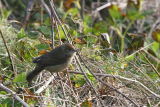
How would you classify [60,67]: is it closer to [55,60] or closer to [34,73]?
[55,60]

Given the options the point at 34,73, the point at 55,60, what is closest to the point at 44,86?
the point at 34,73

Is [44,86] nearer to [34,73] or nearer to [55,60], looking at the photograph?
[34,73]

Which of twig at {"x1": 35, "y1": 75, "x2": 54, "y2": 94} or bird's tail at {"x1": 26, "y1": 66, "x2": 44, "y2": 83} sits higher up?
bird's tail at {"x1": 26, "y1": 66, "x2": 44, "y2": 83}

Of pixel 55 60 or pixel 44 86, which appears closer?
pixel 44 86

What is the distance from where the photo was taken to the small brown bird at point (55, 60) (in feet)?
14.5

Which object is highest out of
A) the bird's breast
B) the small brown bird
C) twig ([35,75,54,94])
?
the small brown bird

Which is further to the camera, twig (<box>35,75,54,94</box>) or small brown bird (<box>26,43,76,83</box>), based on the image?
small brown bird (<box>26,43,76,83</box>)

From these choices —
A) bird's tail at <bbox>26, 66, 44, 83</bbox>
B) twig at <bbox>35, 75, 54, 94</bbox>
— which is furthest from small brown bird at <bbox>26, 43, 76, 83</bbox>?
twig at <bbox>35, 75, 54, 94</bbox>

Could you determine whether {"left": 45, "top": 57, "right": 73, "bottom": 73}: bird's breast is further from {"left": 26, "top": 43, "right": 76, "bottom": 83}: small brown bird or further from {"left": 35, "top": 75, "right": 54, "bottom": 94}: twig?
{"left": 35, "top": 75, "right": 54, "bottom": 94}: twig

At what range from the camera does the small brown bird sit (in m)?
4.41

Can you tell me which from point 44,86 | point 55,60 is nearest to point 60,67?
point 55,60

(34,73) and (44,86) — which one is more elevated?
(34,73)

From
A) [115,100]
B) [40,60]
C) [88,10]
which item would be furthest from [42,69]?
[88,10]

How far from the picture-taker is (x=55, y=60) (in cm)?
452
